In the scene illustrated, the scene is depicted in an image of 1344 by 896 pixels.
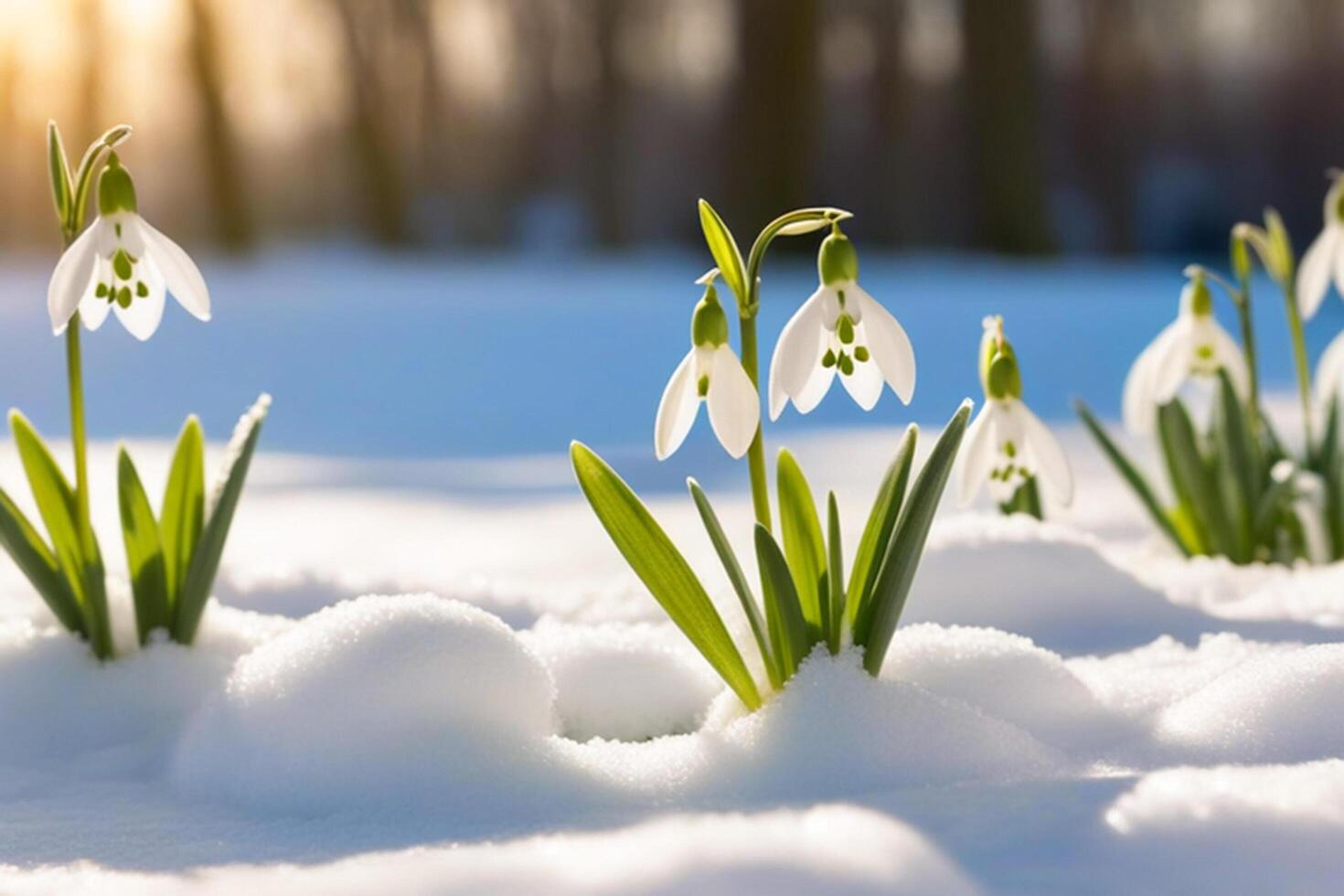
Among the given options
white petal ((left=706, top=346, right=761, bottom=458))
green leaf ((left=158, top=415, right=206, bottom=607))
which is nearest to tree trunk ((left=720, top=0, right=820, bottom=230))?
green leaf ((left=158, top=415, right=206, bottom=607))

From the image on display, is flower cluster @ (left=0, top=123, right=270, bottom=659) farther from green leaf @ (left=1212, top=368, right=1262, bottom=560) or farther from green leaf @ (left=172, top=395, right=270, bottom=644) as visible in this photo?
green leaf @ (left=1212, top=368, right=1262, bottom=560)

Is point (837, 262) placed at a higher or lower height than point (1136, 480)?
lower

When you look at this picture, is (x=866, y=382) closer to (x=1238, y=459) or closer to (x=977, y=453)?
(x=977, y=453)

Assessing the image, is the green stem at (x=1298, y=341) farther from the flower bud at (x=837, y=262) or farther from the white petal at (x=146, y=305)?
the white petal at (x=146, y=305)

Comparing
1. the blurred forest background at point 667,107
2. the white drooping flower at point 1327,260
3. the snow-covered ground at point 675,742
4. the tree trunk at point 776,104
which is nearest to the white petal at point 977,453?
the snow-covered ground at point 675,742

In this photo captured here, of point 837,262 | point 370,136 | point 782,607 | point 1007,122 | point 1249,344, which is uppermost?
point 370,136

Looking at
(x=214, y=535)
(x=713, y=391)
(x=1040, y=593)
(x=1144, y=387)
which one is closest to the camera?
(x=713, y=391)

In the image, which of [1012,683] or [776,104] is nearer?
[1012,683]

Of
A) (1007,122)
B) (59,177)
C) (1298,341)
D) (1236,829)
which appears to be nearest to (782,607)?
(1236,829)
